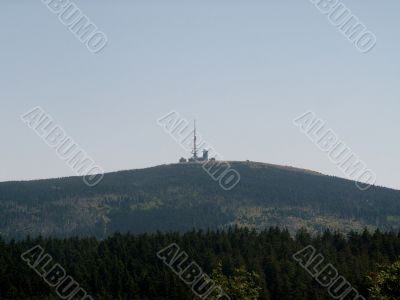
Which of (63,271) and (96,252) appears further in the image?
(96,252)

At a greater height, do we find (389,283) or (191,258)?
(191,258)

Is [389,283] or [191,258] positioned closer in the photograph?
[389,283]

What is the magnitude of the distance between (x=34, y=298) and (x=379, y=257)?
6926 cm

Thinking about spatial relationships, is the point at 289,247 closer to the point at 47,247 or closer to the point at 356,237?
the point at 356,237

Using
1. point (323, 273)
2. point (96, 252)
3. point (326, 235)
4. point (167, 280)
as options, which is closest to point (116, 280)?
point (167, 280)

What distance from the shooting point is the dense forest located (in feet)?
418

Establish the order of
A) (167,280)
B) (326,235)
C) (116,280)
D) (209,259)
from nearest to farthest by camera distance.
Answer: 1. (167,280)
2. (116,280)
3. (209,259)
4. (326,235)

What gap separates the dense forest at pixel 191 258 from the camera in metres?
127

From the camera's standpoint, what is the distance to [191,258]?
500 ft

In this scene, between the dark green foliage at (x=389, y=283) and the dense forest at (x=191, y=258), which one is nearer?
the dark green foliage at (x=389, y=283)

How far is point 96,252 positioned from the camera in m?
169

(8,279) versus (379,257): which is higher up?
(379,257)

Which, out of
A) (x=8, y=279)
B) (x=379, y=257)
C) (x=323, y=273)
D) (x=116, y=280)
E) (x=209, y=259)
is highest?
(x=379, y=257)

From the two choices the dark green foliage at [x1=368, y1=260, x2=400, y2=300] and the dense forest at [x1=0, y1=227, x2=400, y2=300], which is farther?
the dense forest at [x1=0, y1=227, x2=400, y2=300]
